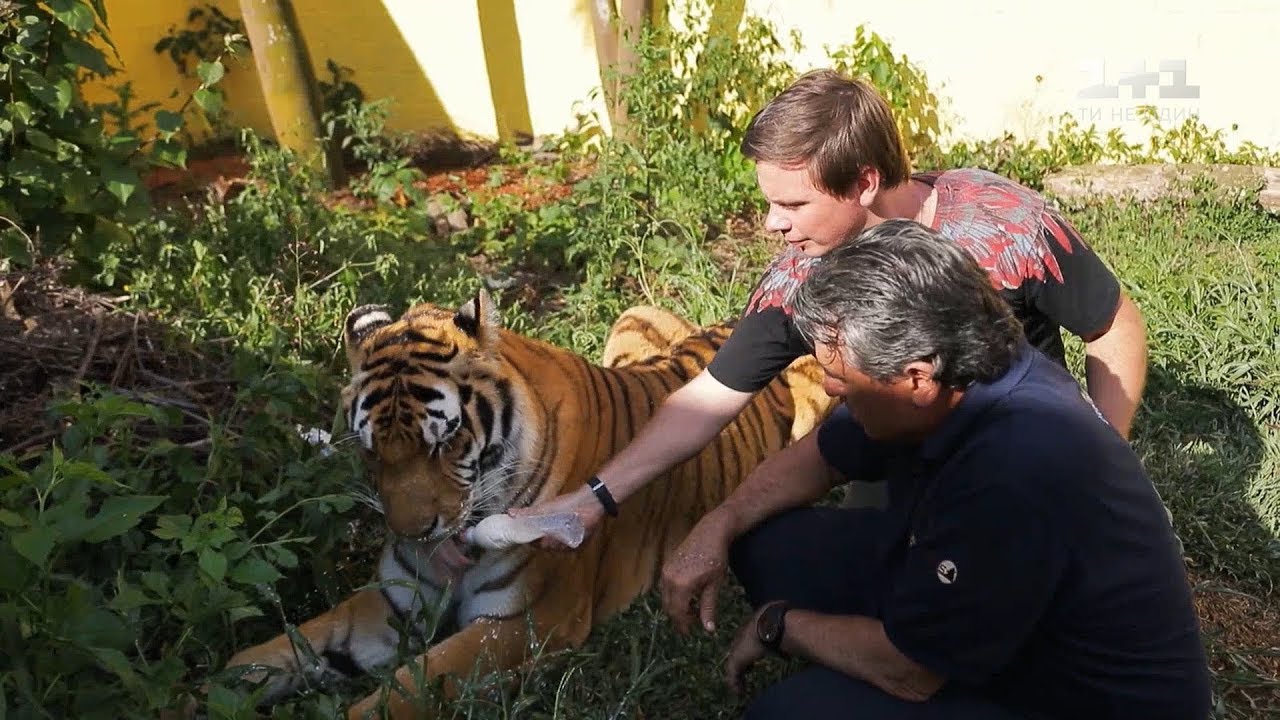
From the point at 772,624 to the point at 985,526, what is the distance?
2.24 ft

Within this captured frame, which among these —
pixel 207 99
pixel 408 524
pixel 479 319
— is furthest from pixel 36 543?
pixel 207 99

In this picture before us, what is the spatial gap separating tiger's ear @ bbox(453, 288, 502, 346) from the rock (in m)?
4.25

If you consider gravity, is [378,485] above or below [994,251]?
below

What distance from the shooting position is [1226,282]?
5055 millimetres

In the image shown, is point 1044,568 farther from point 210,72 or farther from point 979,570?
point 210,72

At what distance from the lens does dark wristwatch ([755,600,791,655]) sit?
101 inches

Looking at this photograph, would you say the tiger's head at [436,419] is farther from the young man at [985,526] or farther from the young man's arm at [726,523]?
the young man at [985,526]

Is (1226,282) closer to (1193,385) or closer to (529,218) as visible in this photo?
(1193,385)

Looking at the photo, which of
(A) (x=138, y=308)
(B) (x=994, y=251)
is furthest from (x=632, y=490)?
(A) (x=138, y=308)

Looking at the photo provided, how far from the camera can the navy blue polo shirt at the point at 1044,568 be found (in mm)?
2020

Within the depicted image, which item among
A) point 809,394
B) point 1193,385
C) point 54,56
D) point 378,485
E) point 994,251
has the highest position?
point 54,56

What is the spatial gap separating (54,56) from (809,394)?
8.23ft

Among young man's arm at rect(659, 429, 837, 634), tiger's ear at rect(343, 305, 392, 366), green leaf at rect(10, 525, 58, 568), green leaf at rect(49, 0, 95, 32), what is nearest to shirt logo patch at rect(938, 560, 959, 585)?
young man's arm at rect(659, 429, 837, 634)

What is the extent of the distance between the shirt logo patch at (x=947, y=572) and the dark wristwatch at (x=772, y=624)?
1.80 ft
